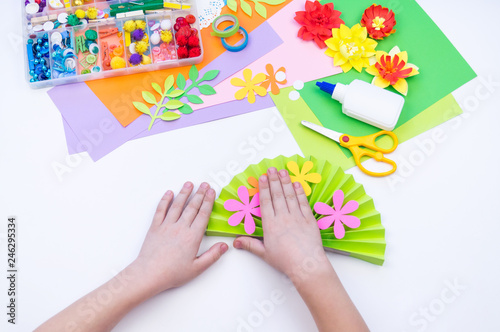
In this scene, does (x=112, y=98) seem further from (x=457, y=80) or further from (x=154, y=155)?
(x=457, y=80)

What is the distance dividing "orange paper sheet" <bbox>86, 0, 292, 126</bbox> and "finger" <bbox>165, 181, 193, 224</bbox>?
0.20 m

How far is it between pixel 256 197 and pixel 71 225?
1.24ft

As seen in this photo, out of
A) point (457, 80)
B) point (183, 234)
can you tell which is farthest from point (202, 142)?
point (457, 80)

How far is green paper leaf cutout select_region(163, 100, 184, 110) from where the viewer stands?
85 cm

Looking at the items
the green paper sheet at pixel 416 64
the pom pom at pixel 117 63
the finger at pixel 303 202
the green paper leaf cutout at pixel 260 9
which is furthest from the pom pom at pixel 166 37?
the finger at pixel 303 202

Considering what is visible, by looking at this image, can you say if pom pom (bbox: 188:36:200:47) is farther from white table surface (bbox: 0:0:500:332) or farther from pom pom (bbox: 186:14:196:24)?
white table surface (bbox: 0:0:500:332)

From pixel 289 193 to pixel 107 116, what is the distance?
1.41ft

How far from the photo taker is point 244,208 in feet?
2.47

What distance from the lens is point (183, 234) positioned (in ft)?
2.44

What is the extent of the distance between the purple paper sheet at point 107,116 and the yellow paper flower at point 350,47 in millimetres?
158

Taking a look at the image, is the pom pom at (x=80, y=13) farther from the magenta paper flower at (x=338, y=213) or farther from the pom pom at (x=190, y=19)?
the magenta paper flower at (x=338, y=213)

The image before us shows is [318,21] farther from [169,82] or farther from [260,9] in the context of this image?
[169,82]

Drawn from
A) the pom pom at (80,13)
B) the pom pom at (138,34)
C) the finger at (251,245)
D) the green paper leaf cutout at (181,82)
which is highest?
the pom pom at (80,13)

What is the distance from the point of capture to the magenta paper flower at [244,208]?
0.74 metres
